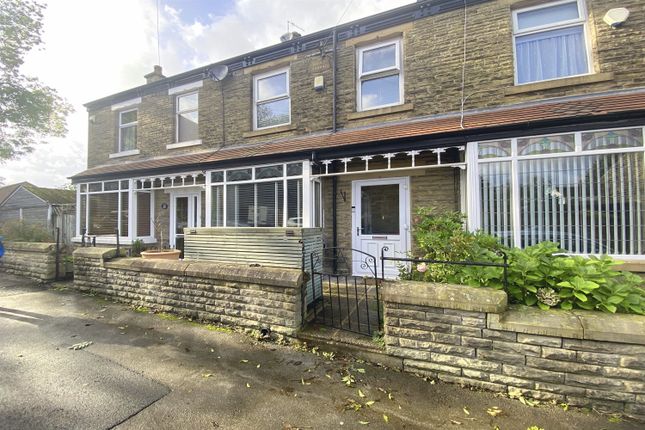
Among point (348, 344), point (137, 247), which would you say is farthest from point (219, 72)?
point (348, 344)

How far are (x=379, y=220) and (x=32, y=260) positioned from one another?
910 cm

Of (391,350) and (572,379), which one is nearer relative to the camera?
(572,379)

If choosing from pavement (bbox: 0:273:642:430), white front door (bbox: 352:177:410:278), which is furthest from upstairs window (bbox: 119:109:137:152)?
white front door (bbox: 352:177:410:278)

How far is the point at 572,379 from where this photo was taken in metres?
2.58

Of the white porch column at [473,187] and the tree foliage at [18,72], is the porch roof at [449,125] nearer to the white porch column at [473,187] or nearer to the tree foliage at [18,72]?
the white porch column at [473,187]

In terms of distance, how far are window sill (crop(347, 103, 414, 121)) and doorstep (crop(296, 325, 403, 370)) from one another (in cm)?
517

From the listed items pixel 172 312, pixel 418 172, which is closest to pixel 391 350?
pixel 172 312

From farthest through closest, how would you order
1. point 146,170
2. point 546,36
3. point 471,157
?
point 146,170
point 546,36
point 471,157

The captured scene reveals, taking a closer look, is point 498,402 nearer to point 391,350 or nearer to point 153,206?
point 391,350

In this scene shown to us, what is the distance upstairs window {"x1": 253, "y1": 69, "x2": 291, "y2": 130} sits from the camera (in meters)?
8.33

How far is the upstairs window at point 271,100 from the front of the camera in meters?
8.33

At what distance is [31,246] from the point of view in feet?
25.4

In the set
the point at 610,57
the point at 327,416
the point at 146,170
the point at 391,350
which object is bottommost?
the point at 327,416

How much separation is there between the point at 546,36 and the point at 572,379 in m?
6.68
